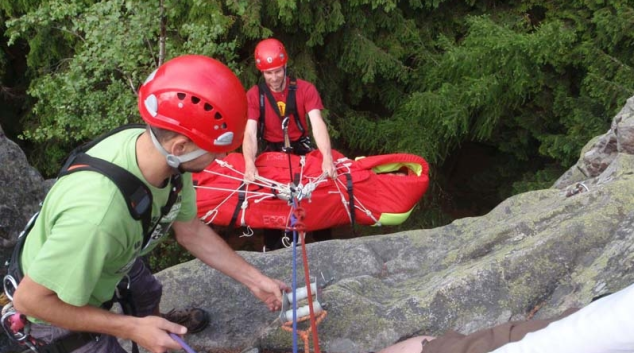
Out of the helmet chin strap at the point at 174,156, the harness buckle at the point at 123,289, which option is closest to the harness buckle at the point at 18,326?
the harness buckle at the point at 123,289

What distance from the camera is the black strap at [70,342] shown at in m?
2.70

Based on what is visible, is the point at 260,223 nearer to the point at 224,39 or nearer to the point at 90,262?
the point at 224,39

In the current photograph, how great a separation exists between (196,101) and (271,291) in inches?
43.3

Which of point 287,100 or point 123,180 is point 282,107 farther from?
point 123,180

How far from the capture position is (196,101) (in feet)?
8.26

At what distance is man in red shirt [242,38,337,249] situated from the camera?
5.92 meters

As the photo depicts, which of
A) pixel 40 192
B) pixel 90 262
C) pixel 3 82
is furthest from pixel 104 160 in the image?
pixel 3 82

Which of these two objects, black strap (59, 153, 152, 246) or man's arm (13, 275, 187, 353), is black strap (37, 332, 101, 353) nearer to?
man's arm (13, 275, 187, 353)

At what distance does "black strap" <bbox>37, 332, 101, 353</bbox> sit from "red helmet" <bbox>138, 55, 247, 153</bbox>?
3.17 feet

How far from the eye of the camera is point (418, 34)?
8094 mm

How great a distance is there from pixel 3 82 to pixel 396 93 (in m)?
5.52

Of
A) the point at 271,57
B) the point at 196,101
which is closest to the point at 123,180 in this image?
the point at 196,101

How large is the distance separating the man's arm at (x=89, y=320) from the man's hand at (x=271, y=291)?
71cm

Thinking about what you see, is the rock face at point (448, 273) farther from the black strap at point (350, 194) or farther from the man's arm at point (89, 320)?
the black strap at point (350, 194)
